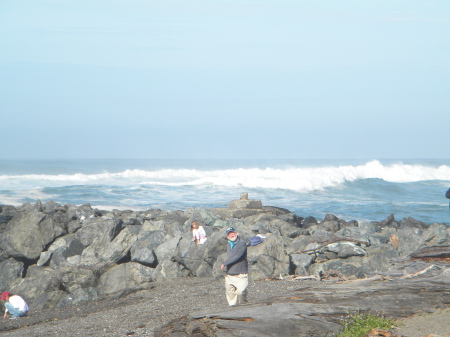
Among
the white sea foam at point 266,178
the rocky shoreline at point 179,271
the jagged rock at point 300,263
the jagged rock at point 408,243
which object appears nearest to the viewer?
the rocky shoreline at point 179,271

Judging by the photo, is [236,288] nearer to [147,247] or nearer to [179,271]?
[179,271]

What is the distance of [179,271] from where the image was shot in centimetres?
1142

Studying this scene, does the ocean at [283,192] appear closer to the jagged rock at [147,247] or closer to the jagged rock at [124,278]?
the jagged rock at [147,247]

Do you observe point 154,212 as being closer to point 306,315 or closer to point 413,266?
point 413,266

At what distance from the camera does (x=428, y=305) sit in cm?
556

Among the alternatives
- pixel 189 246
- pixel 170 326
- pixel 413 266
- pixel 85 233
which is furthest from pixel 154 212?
pixel 170 326

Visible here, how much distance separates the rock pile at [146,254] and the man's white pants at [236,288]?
2.89 metres

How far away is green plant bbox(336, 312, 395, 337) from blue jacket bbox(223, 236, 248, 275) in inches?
87.2

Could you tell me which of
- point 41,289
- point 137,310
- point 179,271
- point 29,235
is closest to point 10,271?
point 29,235

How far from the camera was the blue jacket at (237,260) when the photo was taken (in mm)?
7117

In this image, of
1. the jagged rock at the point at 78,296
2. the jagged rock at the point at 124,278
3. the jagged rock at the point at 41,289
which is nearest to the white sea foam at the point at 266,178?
the jagged rock at the point at 124,278

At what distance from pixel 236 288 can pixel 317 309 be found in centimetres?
197

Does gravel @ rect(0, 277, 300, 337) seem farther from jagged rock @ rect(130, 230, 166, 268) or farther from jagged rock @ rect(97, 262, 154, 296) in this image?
jagged rock @ rect(130, 230, 166, 268)

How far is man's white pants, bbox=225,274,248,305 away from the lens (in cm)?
721
